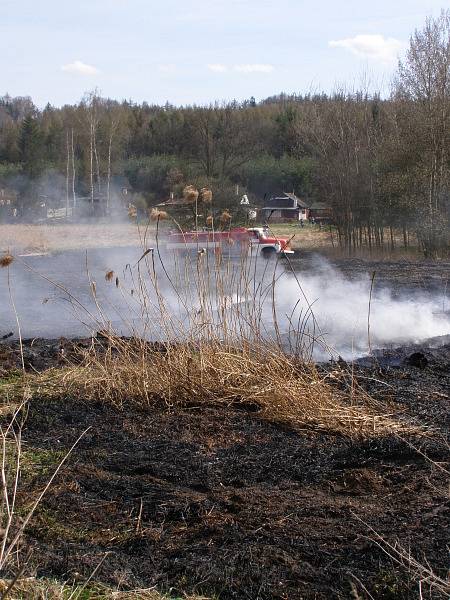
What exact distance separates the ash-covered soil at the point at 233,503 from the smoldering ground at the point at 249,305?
3.68 ft

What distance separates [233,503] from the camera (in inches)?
178

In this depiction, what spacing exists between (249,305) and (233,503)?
3094 mm

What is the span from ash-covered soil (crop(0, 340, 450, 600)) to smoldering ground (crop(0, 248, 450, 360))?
112 cm

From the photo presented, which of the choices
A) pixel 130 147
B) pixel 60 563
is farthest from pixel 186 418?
pixel 130 147

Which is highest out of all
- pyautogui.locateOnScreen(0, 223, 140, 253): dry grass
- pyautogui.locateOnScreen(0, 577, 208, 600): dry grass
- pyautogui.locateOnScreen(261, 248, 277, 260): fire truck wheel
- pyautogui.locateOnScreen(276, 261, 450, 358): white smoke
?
pyautogui.locateOnScreen(0, 223, 140, 253): dry grass

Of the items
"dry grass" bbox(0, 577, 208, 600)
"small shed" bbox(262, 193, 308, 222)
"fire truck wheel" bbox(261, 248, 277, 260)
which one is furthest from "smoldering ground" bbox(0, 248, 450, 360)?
"small shed" bbox(262, 193, 308, 222)

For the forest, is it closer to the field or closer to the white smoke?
the white smoke

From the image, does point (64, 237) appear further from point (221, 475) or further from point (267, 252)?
point (221, 475)

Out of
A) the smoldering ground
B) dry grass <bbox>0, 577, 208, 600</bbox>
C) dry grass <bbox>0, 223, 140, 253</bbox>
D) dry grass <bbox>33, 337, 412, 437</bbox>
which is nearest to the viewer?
dry grass <bbox>0, 577, 208, 600</bbox>

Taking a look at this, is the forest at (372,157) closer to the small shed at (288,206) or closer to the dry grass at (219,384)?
the small shed at (288,206)

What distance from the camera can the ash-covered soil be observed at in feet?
12.0

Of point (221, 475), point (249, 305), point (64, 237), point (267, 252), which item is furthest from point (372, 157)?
point (221, 475)

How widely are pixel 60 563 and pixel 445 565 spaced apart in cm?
172

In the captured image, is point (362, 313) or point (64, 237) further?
point (64, 237)
